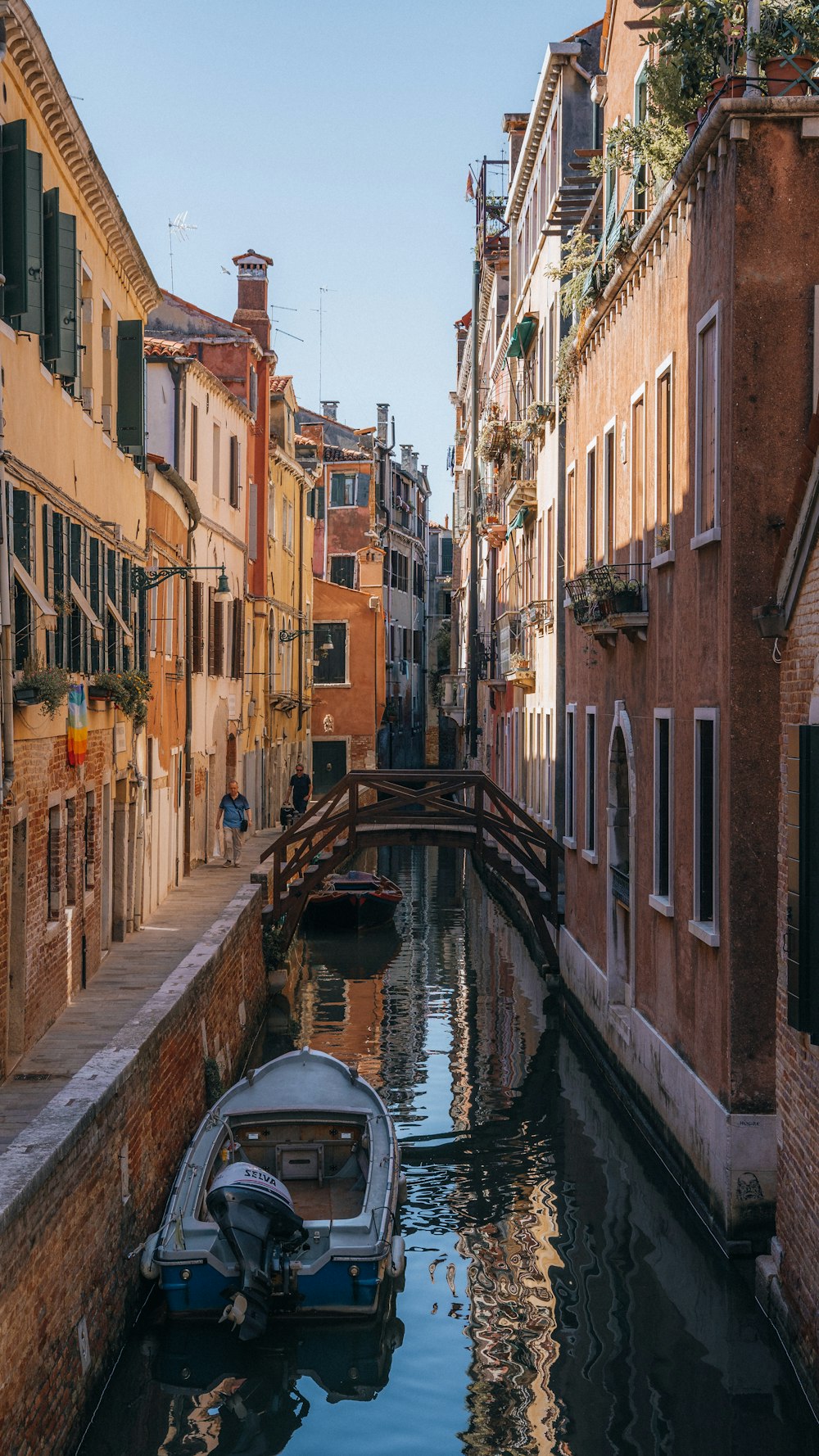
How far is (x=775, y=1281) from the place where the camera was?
29.4 feet

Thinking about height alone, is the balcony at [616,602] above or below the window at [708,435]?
below

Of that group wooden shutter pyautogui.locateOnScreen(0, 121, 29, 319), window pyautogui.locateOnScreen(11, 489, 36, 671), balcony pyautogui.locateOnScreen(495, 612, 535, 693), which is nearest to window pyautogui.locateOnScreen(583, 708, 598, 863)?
window pyautogui.locateOnScreen(11, 489, 36, 671)

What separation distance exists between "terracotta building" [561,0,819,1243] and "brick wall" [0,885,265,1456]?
12.2 ft

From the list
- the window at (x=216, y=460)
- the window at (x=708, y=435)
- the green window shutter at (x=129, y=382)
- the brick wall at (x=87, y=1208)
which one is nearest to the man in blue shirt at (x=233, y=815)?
the window at (x=216, y=460)

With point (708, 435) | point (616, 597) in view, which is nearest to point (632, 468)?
point (616, 597)

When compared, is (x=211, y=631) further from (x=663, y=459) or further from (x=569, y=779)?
(x=663, y=459)

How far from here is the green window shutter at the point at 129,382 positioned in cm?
1661

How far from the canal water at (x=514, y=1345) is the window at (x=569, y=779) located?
14.7 ft

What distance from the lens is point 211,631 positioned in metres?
26.2

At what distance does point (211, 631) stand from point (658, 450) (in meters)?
14.0

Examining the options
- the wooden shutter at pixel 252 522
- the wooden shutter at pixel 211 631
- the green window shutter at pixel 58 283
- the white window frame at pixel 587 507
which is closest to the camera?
the green window shutter at pixel 58 283

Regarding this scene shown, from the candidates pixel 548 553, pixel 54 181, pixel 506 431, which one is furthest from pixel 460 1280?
pixel 506 431

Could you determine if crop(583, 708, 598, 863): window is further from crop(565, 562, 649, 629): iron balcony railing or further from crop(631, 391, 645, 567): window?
crop(631, 391, 645, 567): window

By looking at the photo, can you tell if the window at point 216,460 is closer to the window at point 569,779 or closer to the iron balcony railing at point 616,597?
the window at point 569,779
